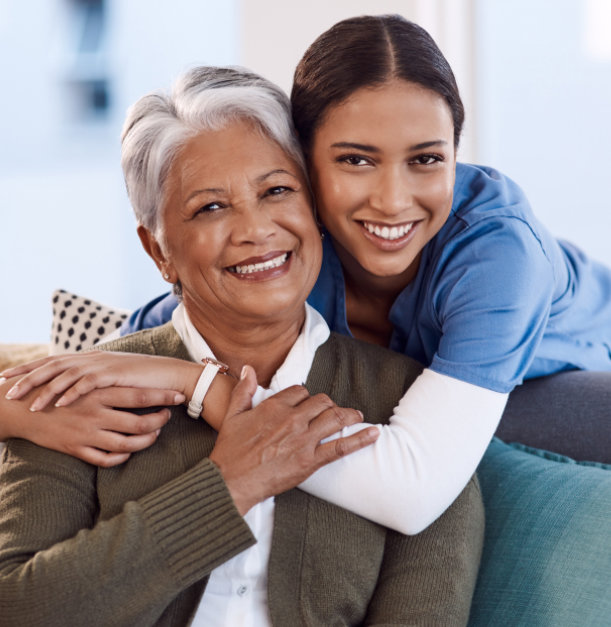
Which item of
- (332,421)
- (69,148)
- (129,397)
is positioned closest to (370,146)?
(332,421)

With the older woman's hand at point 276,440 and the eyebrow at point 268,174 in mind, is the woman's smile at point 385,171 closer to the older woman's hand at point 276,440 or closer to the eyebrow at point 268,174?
the eyebrow at point 268,174

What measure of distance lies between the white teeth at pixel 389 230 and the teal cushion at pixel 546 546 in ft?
1.68

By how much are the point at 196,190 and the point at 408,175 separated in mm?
393

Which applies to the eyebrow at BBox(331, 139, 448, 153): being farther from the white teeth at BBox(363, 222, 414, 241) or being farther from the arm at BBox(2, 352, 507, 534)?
the arm at BBox(2, 352, 507, 534)

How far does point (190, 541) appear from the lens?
1.31 meters

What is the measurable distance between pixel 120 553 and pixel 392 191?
778 mm

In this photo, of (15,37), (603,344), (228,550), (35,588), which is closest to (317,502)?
(228,550)

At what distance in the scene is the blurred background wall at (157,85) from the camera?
11.3 ft

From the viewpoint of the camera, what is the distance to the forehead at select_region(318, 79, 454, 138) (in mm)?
1563

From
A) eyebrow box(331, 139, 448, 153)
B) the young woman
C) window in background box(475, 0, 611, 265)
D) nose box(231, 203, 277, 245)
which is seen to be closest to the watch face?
the young woman

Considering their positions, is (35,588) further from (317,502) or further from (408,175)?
(408,175)

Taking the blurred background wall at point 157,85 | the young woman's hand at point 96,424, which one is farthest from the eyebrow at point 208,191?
the blurred background wall at point 157,85

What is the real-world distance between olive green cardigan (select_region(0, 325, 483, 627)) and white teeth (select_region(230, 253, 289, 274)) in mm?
Result: 203

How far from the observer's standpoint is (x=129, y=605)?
1.29 metres
